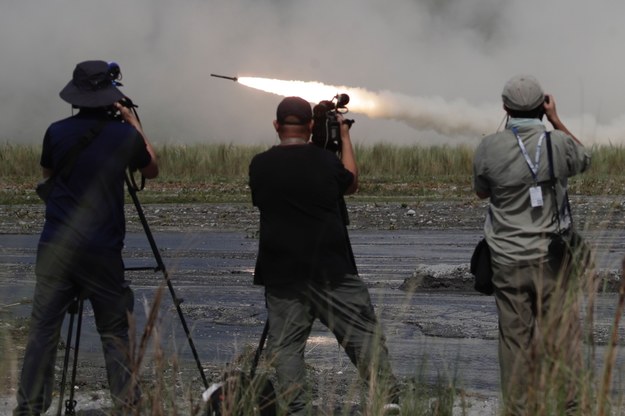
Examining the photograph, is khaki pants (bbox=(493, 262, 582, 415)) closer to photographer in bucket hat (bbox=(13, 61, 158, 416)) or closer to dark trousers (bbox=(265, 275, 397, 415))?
dark trousers (bbox=(265, 275, 397, 415))

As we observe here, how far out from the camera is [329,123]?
277 inches

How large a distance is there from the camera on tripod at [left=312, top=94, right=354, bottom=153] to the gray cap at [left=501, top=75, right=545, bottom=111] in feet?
2.83

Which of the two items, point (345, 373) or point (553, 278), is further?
point (345, 373)

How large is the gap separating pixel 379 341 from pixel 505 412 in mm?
1352

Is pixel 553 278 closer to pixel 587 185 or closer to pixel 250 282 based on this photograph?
pixel 250 282

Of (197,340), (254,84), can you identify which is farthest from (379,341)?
(254,84)

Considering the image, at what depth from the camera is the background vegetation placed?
35.7m

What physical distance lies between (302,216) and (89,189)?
41.4 inches

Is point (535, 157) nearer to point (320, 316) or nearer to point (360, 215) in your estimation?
point (320, 316)

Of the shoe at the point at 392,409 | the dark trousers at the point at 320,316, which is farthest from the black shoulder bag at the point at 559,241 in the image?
the shoe at the point at 392,409

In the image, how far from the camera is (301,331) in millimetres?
6680

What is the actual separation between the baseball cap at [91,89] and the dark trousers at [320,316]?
1249 millimetres

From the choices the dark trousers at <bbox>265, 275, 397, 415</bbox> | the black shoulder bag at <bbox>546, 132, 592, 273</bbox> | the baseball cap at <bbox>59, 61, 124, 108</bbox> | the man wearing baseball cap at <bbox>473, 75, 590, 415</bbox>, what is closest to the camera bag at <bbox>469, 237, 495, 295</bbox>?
the man wearing baseball cap at <bbox>473, 75, 590, 415</bbox>

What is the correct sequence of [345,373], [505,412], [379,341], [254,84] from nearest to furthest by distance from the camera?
[505,412] < [379,341] < [345,373] < [254,84]
